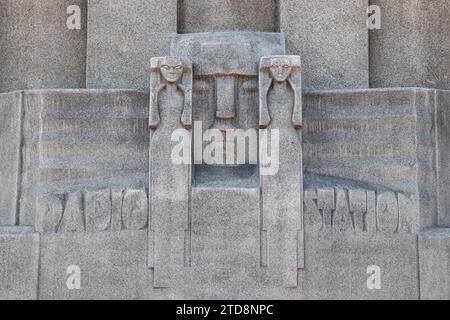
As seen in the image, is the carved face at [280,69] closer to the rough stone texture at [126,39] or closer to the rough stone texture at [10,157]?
the rough stone texture at [126,39]

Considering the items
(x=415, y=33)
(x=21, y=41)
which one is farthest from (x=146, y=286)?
(x=415, y=33)

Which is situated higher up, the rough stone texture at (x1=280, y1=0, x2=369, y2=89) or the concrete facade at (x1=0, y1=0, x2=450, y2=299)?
the rough stone texture at (x1=280, y1=0, x2=369, y2=89)

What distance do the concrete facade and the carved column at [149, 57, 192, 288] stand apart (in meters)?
0.02

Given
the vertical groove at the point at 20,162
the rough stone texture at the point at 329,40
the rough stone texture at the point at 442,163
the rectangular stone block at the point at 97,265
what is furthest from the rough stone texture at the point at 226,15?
the rectangular stone block at the point at 97,265

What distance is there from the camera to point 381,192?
9.34 m

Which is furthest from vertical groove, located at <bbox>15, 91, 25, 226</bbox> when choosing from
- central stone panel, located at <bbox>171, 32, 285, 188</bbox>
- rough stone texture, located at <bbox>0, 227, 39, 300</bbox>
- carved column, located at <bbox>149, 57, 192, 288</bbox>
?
central stone panel, located at <bbox>171, 32, 285, 188</bbox>

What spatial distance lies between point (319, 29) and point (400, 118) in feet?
6.34

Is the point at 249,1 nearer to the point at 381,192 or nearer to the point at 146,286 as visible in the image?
the point at 381,192

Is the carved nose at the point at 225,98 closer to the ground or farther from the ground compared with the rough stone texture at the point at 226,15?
closer to the ground

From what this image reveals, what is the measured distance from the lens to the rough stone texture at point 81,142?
376 inches

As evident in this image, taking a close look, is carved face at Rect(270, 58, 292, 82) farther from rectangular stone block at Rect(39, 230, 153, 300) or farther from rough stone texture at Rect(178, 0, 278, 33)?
rectangular stone block at Rect(39, 230, 153, 300)

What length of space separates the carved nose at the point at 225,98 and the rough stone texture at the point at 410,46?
2526 mm

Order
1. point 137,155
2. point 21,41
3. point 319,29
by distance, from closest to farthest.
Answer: point 137,155 → point 319,29 → point 21,41

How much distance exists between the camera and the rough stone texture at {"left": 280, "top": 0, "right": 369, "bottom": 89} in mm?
10383
